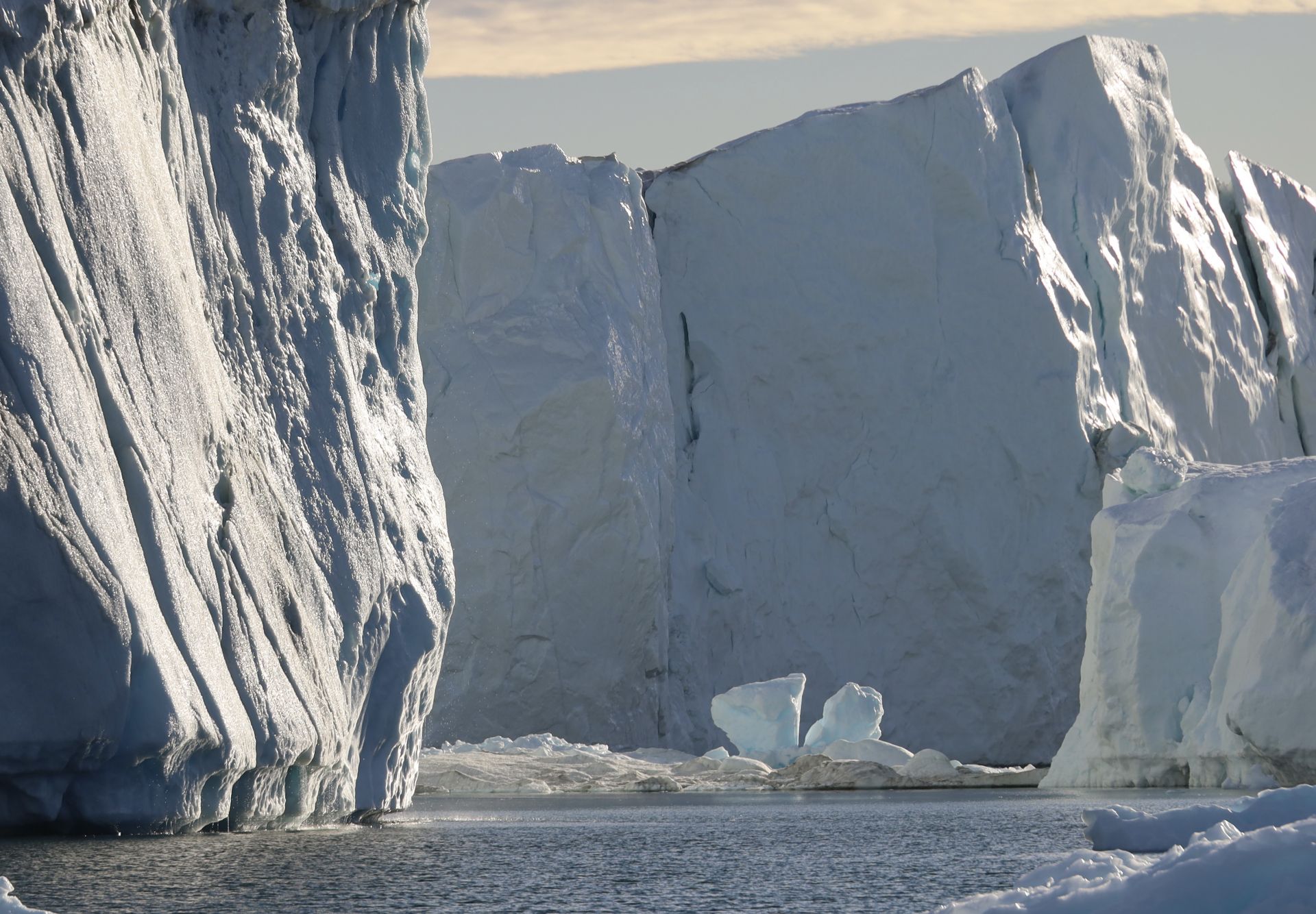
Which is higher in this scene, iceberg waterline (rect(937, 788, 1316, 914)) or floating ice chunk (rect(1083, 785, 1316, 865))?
floating ice chunk (rect(1083, 785, 1316, 865))

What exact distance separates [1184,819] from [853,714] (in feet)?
44.5

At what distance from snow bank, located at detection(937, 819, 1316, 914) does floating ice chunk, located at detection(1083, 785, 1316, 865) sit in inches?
58.7

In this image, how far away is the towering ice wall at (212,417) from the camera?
874 centimetres

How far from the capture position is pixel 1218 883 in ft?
16.1

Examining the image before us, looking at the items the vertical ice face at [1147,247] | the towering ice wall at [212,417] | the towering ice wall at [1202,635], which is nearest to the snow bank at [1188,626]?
the towering ice wall at [1202,635]

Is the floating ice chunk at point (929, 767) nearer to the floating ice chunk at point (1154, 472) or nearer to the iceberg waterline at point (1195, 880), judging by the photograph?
the floating ice chunk at point (1154, 472)

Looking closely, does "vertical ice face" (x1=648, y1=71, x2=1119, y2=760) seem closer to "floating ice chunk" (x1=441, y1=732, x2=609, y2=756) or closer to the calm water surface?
"floating ice chunk" (x1=441, y1=732, x2=609, y2=756)

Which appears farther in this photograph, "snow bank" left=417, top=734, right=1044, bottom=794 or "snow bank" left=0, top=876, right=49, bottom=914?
"snow bank" left=417, top=734, right=1044, bottom=794

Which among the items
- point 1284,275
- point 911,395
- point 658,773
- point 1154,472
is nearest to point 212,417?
point 658,773

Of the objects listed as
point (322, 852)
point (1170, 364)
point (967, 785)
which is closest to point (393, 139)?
point (322, 852)

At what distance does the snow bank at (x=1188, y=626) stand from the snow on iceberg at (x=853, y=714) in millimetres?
2502

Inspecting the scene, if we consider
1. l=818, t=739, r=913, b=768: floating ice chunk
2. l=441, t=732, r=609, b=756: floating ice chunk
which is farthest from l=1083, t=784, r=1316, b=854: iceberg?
l=818, t=739, r=913, b=768: floating ice chunk

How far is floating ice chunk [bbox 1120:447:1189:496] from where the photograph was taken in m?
19.3

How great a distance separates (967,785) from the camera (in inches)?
793
